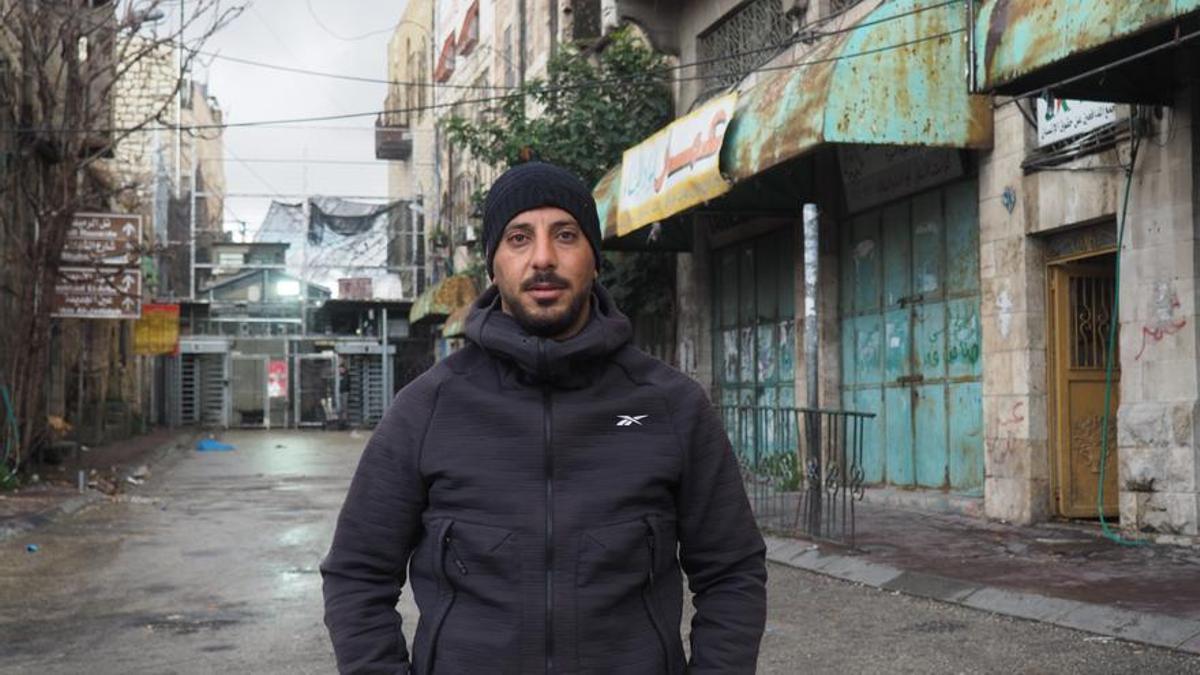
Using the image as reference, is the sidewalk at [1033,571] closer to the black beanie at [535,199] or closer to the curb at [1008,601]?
the curb at [1008,601]

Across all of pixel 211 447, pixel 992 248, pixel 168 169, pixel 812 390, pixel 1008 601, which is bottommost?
pixel 211 447

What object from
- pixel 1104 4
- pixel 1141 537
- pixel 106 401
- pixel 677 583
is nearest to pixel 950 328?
pixel 1141 537

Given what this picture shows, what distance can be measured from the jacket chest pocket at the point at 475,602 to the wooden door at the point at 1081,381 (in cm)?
1049

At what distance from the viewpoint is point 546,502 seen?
2357mm

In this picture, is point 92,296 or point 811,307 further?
point 92,296

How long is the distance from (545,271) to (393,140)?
51295 mm

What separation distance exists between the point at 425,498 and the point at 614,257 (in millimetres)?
19785

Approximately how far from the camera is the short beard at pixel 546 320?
2.43m

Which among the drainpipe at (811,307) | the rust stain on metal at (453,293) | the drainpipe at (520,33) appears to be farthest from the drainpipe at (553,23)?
the drainpipe at (811,307)

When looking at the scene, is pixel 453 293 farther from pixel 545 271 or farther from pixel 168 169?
pixel 545 271

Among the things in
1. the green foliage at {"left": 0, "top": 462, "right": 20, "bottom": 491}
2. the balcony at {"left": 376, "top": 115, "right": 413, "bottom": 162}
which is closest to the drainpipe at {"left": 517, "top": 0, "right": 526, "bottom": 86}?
the green foliage at {"left": 0, "top": 462, "right": 20, "bottom": 491}

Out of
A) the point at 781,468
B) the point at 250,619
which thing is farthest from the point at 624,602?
the point at 781,468

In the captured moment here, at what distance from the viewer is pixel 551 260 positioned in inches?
95.9

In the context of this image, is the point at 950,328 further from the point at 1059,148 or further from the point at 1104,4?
the point at 1104,4
